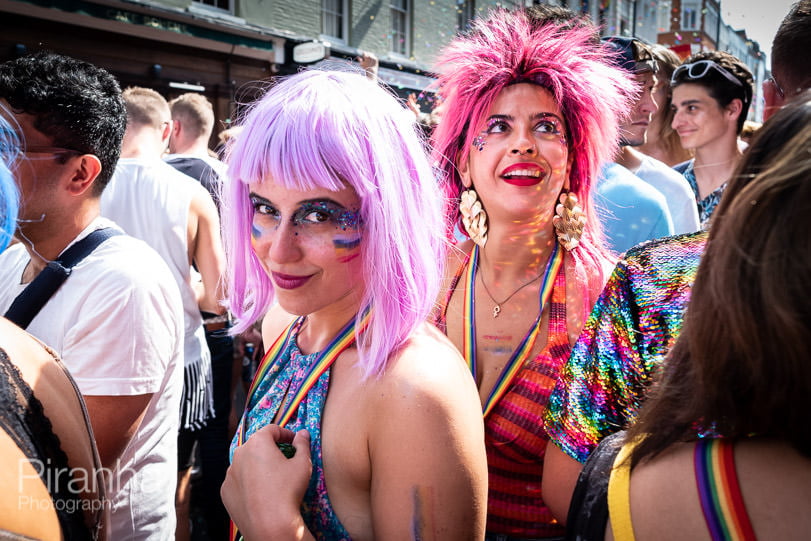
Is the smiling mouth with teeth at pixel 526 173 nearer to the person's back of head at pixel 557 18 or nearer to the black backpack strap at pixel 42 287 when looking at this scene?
the person's back of head at pixel 557 18

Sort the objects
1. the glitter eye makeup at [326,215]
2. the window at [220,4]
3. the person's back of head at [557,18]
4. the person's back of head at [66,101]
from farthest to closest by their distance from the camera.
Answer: the window at [220,4], the person's back of head at [557,18], the person's back of head at [66,101], the glitter eye makeup at [326,215]

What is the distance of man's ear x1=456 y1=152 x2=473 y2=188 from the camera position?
2.17 metres

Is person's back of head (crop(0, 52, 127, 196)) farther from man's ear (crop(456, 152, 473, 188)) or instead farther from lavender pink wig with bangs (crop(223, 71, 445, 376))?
man's ear (crop(456, 152, 473, 188))

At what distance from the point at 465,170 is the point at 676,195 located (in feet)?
4.03

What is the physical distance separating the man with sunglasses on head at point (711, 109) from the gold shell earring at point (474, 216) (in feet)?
6.20

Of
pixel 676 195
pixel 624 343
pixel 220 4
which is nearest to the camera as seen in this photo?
pixel 624 343

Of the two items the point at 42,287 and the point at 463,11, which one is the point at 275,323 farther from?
the point at 463,11

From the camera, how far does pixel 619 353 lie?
110 centimetres

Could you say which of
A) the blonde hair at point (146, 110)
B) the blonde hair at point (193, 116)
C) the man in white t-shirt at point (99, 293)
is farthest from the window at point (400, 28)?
the man in white t-shirt at point (99, 293)

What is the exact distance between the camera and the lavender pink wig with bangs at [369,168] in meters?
1.28

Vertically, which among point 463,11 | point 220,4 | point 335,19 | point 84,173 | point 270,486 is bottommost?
point 270,486

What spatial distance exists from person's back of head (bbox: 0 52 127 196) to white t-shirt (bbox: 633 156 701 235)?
7.43 ft

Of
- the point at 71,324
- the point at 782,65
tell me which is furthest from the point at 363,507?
the point at 782,65

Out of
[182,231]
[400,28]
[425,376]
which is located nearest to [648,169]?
[425,376]
